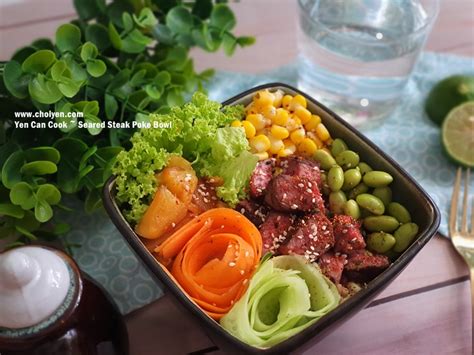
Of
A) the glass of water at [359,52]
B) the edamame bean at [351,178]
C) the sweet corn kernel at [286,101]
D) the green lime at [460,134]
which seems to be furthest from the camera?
the glass of water at [359,52]

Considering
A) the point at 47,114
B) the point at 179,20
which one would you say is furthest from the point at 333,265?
the point at 179,20

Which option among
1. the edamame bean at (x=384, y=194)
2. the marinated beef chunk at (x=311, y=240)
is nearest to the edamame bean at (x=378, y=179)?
the edamame bean at (x=384, y=194)

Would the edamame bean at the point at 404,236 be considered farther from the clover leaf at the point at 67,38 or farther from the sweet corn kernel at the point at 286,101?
the clover leaf at the point at 67,38

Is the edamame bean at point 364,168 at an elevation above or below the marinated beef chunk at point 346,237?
above

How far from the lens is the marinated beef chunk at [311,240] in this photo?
0.93m

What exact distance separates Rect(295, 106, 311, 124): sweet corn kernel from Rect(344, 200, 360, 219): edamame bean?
0.19 meters

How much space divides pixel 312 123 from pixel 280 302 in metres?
0.36

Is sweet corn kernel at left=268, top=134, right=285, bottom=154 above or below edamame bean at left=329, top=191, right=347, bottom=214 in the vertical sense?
above

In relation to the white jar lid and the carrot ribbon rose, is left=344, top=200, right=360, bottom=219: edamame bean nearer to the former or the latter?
the carrot ribbon rose

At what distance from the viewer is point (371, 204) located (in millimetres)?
1003

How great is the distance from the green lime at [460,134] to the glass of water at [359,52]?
157 mm

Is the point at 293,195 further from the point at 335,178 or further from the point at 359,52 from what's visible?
the point at 359,52

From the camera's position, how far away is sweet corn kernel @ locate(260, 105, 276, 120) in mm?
1092

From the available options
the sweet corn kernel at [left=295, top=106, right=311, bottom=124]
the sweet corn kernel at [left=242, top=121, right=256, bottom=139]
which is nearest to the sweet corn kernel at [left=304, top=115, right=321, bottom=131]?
the sweet corn kernel at [left=295, top=106, right=311, bottom=124]
